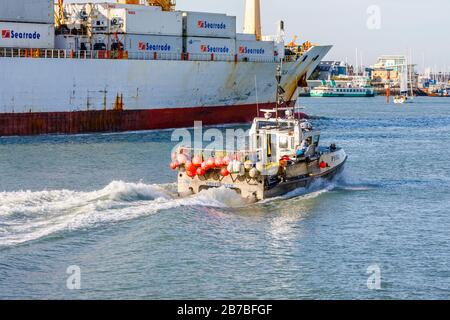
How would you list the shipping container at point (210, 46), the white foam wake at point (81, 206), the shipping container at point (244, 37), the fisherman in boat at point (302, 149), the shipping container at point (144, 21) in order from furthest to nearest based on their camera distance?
the shipping container at point (244, 37)
the shipping container at point (210, 46)
the shipping container at point (144, 21)
the fisherman in boat at point (302, 149)
the white foam wake at point (81, 206)

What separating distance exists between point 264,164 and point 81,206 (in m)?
6.14

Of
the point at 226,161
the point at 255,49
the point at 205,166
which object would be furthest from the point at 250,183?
the point at 255,49

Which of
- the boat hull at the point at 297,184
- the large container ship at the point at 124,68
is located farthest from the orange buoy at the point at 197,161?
the large container ship at the point at 124,68

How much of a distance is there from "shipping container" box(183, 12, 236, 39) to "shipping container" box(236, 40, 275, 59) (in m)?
1.32

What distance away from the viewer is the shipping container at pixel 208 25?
5597 centimetres

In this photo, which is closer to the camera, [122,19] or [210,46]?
[122,19]

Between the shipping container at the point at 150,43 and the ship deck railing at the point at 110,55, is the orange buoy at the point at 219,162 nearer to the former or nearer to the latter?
the ship deck railing at the point at 110,55

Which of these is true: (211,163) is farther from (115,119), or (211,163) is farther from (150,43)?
(150,43)

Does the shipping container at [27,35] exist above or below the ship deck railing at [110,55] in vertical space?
above

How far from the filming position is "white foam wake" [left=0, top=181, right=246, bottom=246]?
72.3ft

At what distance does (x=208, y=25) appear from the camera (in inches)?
2251

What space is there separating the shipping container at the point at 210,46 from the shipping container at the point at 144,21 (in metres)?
1.55

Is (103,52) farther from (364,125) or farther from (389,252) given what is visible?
(389,252)

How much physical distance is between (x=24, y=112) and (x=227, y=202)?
84.5 ft
